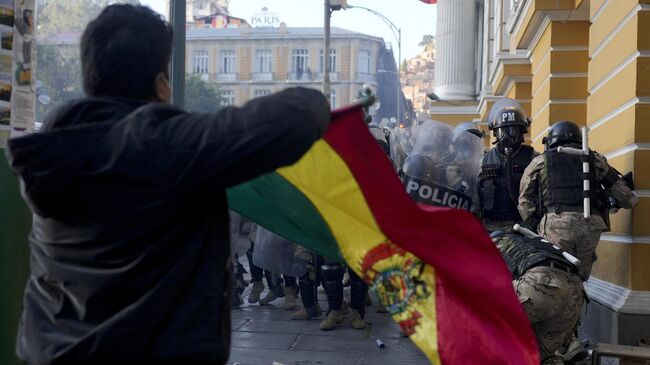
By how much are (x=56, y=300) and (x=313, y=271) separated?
7.02 metres

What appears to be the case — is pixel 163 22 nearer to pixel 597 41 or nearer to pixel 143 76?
pixel 143 76

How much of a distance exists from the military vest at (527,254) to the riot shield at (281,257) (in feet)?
12.5

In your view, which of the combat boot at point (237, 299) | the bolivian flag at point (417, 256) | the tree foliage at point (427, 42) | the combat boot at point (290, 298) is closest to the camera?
the bolivian flag at point (417, 256)

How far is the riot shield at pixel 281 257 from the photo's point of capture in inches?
333

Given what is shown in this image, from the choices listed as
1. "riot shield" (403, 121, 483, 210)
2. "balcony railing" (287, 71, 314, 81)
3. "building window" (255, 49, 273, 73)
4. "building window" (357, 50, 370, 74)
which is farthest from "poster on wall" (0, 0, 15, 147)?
"building window" (357, 50, 370, 74)

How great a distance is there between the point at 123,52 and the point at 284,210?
1.07m

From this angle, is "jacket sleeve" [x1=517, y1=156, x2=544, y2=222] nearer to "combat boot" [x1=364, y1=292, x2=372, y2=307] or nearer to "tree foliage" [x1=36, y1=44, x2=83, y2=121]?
"combat boot" [x1=364, y1=292, x2=372, y2=307]

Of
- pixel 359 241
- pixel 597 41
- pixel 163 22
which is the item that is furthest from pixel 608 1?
pixel 163 22

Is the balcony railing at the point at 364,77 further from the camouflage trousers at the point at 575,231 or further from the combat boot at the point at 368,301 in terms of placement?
the camouflage trousers at the point at 575,231

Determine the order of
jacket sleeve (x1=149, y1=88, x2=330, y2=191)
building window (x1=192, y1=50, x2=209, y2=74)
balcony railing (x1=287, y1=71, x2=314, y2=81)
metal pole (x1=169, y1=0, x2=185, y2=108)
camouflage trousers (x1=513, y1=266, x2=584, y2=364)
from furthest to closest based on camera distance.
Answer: balcony railing (x1=287, y1=71, x2=314, y2=81)
building window (x1=192, y1=50, x2=209, y2=74)
camouflage trousers (x1=513, y1=266, x2=584, y2=364)
metal pole (x1=169, y1=0, x2=185, y2=108)
jacket sleeve (x1=149, y1=88, x2=330, y2=191)

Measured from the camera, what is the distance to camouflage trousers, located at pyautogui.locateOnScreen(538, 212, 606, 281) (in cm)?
621

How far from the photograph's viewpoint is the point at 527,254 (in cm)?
464

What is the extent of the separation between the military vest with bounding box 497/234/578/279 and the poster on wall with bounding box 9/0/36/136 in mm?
2686

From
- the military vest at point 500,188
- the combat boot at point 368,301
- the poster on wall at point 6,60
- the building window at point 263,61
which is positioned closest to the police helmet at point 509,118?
the military vest at point 500,188
